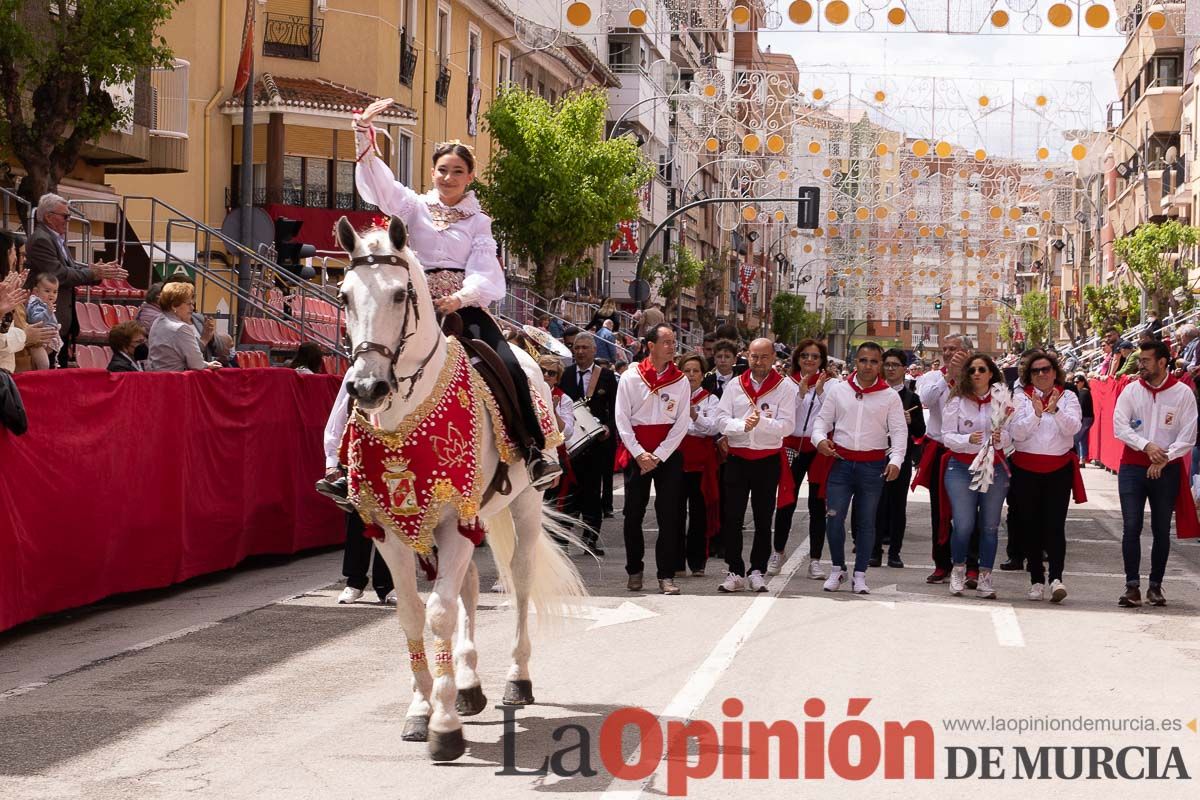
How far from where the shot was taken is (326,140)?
37250mm

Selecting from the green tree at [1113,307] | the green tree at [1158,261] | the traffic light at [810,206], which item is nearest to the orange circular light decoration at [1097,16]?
the traffic light at [810,206]

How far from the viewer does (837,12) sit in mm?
21078

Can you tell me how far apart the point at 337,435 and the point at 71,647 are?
2943mm

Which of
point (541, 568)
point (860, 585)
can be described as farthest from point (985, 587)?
point (541, 568)

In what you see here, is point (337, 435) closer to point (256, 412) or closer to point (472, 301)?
point (472, 301)

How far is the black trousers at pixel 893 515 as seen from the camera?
16000mm

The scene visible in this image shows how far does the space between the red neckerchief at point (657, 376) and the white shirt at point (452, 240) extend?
5.23 m

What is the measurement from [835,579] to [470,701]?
6436 mm

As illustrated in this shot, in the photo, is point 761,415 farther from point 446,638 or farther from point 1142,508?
point 446,638

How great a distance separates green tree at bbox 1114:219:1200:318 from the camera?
5320cm

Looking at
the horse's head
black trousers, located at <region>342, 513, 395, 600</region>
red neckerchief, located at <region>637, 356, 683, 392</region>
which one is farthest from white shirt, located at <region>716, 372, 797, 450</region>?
the horse's head

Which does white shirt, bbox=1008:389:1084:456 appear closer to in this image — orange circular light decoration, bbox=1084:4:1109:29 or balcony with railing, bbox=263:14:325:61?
orange circular light decoration, bbox=1084:4:1109:29

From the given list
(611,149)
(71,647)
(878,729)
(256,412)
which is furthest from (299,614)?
(611,149)

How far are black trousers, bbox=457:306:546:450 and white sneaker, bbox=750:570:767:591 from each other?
17.9 feet
